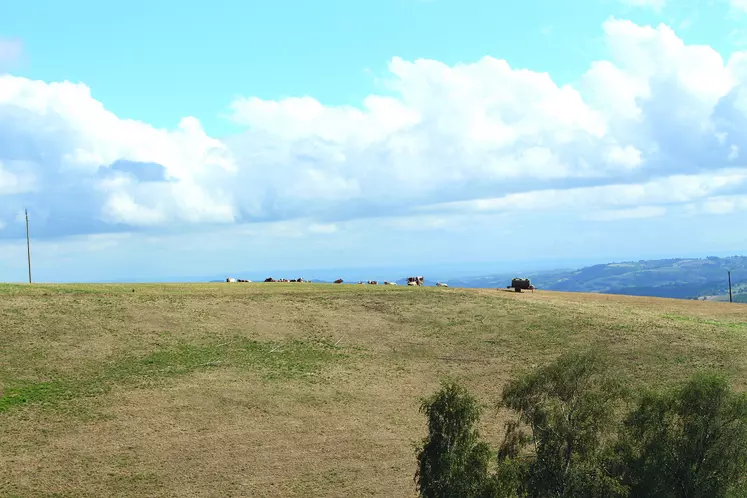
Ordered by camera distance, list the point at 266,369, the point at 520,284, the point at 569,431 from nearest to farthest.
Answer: the point at 569,431 < the point at 266,369 < the point at 520,284

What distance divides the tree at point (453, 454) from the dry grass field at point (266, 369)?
42.0 ft

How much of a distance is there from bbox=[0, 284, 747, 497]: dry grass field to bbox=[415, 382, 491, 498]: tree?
12802 millimetres

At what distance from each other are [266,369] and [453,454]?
1386 inches

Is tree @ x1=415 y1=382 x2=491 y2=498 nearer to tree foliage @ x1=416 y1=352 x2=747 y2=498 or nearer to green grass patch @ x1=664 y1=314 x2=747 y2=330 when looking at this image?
tree foliage @ x1=416 y1=352 x2=747 y2=498

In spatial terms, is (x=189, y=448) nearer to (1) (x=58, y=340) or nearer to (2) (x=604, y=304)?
(1) (x=58, y=340)

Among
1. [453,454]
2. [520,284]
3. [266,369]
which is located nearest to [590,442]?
[453,454]

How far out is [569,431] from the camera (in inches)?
1240

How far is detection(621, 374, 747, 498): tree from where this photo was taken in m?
33.2

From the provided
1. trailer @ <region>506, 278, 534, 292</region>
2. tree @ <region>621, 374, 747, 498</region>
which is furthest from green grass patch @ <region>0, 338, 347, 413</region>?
trailer @ <region>506, 278, 534, 292</region>

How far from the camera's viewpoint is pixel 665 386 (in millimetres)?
56375

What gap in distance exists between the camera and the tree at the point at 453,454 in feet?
95.5

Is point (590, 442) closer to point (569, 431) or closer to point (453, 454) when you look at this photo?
point (569, 431)

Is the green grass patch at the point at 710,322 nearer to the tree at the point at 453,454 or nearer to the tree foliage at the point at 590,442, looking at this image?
the tree foliage at the point at 590,442

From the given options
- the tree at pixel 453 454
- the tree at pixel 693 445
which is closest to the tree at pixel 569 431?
the tree at pixel 453 454
